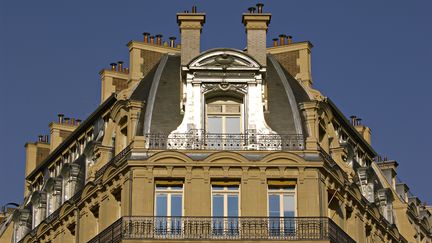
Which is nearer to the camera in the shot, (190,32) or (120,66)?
(190,32)

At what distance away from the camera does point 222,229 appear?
1944 inches

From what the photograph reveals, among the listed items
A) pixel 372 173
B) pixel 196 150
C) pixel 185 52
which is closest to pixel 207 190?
pixel 196 150

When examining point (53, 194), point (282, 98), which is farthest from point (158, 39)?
point (282, 98)

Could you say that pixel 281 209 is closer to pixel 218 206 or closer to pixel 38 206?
pixel 218 206

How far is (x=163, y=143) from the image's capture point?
50.8m

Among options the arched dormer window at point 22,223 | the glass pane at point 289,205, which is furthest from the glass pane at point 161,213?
the arched dormer window at point 22,223

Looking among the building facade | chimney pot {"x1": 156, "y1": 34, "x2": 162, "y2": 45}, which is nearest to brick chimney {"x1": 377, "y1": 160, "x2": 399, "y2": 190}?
the building facade

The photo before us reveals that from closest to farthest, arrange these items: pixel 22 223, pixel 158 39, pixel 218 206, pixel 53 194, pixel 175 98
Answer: pixel 218 206 → pixel 175 98 → pixel 158 39 → pixel 53 194 → pixel 22 223

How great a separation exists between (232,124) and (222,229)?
3.92 meters

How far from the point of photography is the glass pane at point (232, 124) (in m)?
51.5

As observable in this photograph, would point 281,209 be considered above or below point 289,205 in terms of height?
below

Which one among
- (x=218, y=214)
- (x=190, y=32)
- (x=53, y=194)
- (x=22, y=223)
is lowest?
(x=218, y=214)

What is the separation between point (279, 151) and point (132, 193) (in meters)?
4.71

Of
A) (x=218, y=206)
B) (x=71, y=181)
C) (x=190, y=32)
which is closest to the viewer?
(x=218, y=206)
